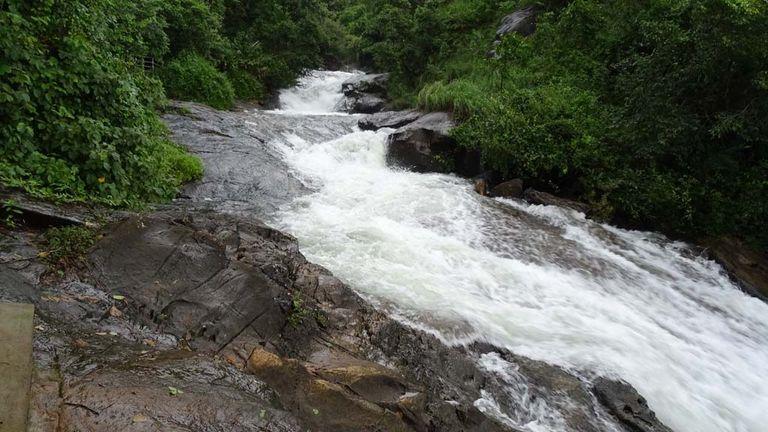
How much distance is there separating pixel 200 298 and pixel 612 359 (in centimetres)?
475

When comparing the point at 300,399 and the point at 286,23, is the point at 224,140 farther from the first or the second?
the point at 286,23

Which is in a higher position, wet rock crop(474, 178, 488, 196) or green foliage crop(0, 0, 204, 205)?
green foliage crop(0, 0, 204, 205)

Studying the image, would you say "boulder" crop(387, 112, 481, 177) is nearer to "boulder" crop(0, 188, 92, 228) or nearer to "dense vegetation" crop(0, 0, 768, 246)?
"dense vegetation" crop(0, 0, 768, 246)

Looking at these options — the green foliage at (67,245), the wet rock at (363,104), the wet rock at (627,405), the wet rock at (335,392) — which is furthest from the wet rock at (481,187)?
the wet rock at (363,104)

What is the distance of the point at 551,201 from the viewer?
35.1 feet

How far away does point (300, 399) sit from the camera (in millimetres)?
3338

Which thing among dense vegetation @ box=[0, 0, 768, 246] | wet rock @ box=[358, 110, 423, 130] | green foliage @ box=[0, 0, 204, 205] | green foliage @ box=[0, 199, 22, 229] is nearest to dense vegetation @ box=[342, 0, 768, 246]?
dense vegetation @ box=[0, 0, 768, 246]

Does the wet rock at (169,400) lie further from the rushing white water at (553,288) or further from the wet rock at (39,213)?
the rushing white water at (553,288)

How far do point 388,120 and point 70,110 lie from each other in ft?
36.6

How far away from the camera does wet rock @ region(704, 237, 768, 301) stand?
877 cm

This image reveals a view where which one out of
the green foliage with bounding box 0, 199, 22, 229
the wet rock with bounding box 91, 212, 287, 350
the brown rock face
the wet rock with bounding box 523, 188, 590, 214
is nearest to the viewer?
the brown rock face

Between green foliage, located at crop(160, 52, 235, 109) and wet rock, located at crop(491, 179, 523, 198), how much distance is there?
10543 mm

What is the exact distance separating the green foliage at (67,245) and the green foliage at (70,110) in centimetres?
81

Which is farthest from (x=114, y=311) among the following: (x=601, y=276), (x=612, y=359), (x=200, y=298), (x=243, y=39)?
(x=243, y=39)
